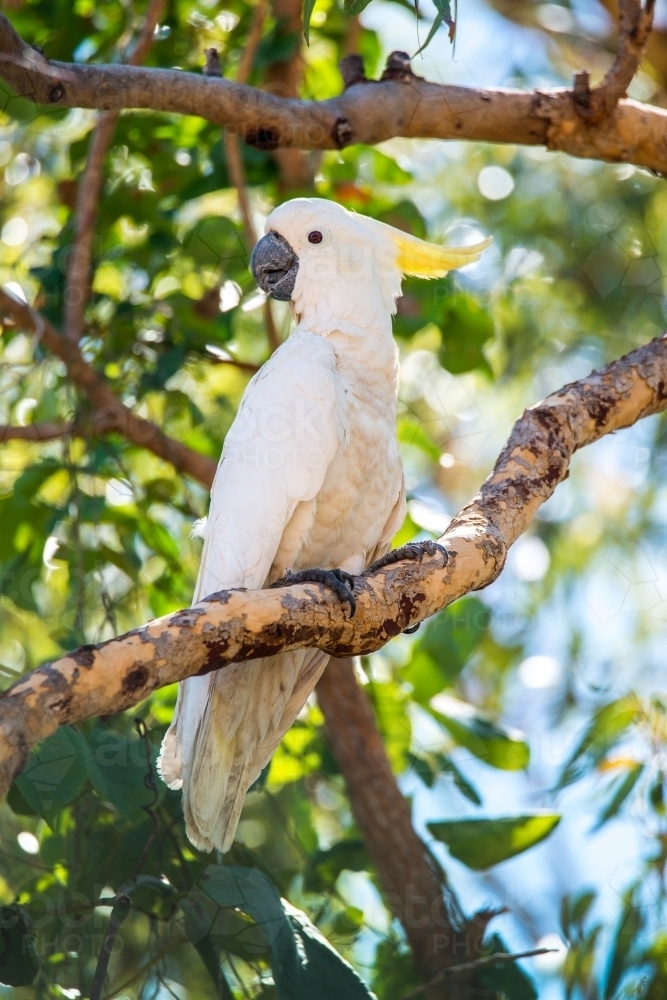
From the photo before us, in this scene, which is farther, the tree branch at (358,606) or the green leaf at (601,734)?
the green leaf at (601,734)

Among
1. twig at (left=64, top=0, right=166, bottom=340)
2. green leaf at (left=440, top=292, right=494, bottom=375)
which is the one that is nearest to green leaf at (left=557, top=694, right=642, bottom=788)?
green leaf at (left=440, top=292, right=494, bottom=375)

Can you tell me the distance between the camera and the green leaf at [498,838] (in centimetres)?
251

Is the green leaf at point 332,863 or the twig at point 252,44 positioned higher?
the twig at point 252,44

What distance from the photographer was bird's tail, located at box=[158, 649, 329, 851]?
7.02 feet

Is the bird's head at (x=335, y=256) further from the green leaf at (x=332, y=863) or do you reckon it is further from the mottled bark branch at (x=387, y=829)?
the green leaf at (x=332, y=863)

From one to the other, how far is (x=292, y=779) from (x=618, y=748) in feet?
3.18

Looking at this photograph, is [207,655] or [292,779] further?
[292,779]

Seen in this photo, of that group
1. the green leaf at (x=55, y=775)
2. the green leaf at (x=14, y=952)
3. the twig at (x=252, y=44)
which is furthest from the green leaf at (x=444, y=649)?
the twig at (x=252, y=44)

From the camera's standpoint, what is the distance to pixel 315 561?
2.39 m

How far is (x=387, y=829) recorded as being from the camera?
2.83m

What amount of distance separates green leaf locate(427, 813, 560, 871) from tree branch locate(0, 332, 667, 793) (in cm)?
86

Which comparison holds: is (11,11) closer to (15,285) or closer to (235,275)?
(15,285)

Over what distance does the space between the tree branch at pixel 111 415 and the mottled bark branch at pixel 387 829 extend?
0.73 meters

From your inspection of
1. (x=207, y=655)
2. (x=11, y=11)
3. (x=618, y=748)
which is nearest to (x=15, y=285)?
(x=11, y=11)
